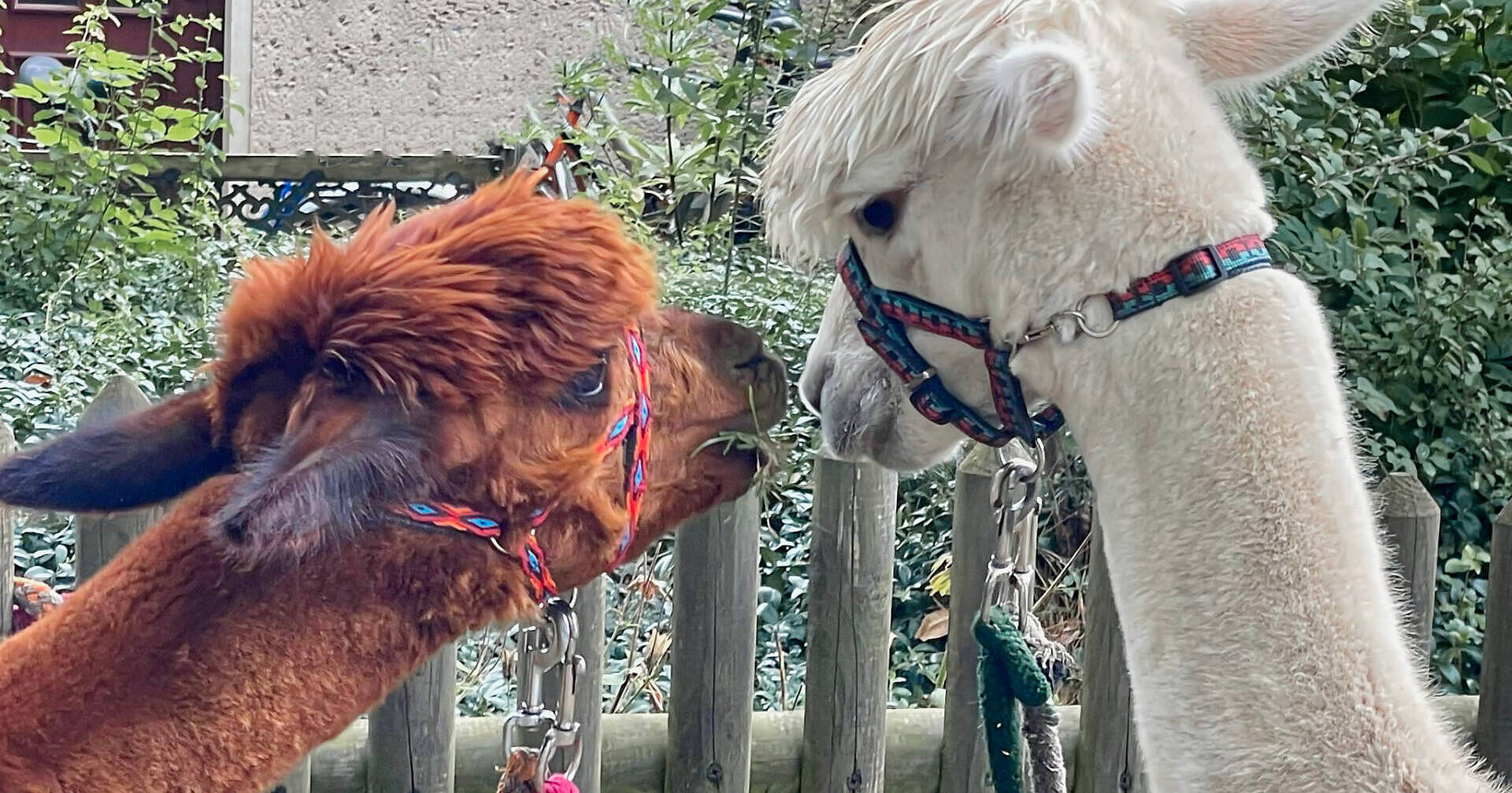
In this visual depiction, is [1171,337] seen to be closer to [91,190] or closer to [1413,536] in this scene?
[1413,536]

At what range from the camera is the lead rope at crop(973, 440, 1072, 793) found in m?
1.75

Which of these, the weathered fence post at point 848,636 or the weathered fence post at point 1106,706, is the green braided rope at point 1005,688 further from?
the weathered fence post at point 1106,706

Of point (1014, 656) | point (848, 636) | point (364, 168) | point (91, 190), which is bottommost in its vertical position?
point (848, 636)

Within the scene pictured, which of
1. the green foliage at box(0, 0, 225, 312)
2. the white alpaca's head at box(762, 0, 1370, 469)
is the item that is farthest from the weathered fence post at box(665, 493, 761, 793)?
the green foliage at box(0, 0, 225, 312)

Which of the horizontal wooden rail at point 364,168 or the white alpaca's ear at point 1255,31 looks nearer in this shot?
the white alpaca's ear at point 1255,31

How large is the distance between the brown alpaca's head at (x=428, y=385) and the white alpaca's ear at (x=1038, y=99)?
16.7 inches

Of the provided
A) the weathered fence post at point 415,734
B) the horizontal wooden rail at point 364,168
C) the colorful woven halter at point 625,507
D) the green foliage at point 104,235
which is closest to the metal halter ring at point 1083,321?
the colorful woven halter at point 625,507

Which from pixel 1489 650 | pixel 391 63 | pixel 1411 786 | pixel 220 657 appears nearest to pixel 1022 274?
pixel 1411 786

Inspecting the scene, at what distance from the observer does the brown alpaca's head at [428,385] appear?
133 centimetres

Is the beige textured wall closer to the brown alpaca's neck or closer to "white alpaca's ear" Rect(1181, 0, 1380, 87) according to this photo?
"white alpaca's ear" Rect(1181, 0, 1380, 87)

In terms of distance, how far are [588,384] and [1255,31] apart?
0.92 meters

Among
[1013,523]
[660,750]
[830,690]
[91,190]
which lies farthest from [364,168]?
[1013,523]

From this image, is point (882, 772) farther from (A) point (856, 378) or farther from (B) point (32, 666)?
(B) point (32, 666)

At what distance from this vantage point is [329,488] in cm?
117
